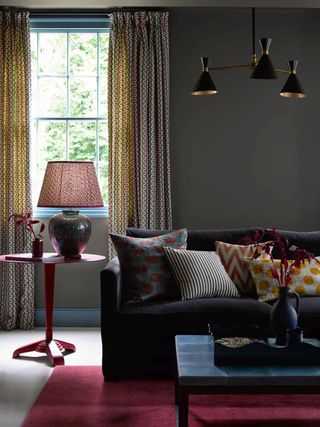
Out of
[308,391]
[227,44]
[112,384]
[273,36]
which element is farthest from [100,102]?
[308,391]

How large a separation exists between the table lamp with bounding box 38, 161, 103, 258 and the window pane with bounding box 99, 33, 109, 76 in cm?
150

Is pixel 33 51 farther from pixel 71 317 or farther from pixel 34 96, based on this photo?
pixel 71 317

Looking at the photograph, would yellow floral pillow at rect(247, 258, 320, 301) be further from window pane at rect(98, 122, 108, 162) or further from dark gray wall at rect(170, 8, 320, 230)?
window pane at rect(98, 122, 108, 162)

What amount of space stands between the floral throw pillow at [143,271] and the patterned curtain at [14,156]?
5.14ft

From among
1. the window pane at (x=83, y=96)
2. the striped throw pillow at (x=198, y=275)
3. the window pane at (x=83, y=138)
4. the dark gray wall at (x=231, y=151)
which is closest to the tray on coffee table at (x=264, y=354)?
the striped throw pillow at (x=198, y=275)

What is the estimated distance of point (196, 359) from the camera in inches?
126

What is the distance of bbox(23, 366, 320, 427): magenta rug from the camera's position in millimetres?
3375

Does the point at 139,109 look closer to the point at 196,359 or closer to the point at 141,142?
the point at 141,142

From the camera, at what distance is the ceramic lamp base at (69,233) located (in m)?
4.83

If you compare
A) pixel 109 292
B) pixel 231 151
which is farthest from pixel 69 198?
pixel 231 151

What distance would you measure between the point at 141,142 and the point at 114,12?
44.2 inches

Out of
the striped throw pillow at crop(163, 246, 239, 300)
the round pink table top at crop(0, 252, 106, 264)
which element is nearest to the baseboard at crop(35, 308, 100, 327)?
the round pink table top at crop(0, 252, 106, 264)

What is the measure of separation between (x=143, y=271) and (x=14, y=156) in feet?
6.46

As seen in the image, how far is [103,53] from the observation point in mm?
6098
